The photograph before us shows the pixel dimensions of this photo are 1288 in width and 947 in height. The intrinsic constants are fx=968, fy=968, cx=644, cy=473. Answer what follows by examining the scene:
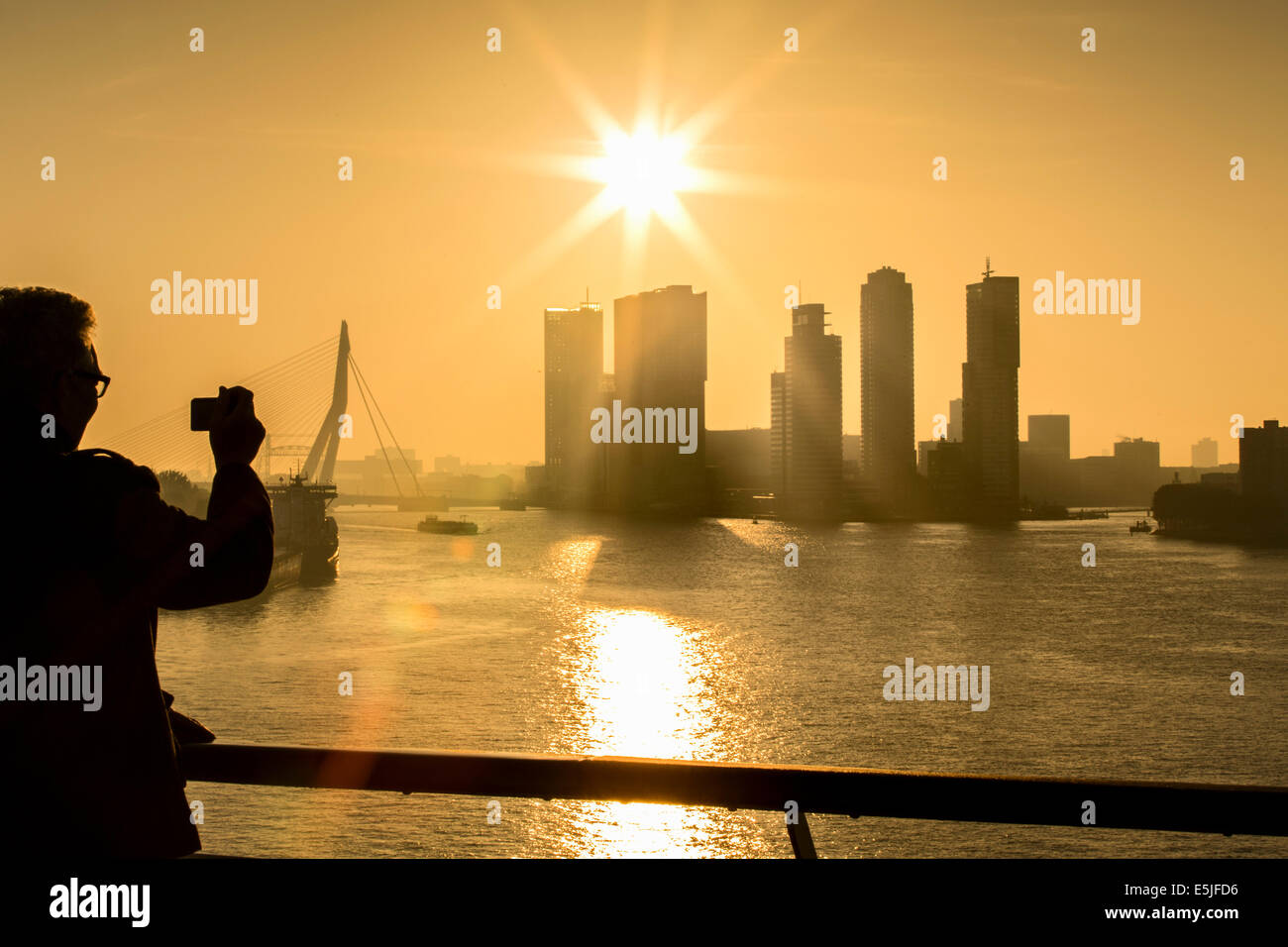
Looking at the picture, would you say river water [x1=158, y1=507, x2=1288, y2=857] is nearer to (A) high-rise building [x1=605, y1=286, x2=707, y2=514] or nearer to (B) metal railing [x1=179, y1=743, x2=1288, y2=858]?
(B) metal railing [x1=179, y1=743, x2=1288, y2=858]

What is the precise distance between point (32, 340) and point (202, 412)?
336 millimetres

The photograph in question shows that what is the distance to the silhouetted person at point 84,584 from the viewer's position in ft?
5.91

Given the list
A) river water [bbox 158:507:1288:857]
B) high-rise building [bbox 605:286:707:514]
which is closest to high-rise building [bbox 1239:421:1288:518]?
river water [bbox 158:507:1288:857]

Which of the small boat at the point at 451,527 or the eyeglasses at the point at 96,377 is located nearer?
the eyeglasses at the point at 96,377

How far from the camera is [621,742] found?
1271 inches

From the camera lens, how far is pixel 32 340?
1904 mm

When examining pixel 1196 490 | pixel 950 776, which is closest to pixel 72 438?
pixel 950 776

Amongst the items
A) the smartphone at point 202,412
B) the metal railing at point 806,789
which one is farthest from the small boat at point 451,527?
the smartphone at point 202,412

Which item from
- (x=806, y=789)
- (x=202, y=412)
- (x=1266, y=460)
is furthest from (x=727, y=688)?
(x=1266, y=460)

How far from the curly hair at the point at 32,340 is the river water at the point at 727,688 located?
2.18 metres

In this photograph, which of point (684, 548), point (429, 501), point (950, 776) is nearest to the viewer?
point (950, 776)

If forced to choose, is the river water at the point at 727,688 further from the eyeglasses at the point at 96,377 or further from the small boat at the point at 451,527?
the small boat at the point at 451,527

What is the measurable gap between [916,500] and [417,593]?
142991mm
